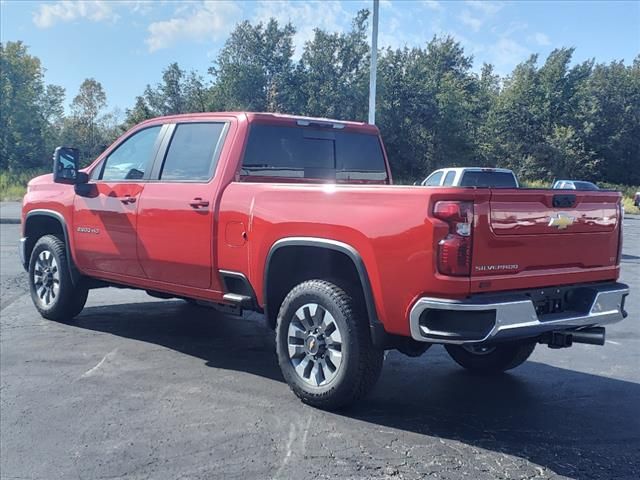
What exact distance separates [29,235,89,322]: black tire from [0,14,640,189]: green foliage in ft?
107

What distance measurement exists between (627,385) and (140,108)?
45897 mm

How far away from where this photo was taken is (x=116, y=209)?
6.12 metres

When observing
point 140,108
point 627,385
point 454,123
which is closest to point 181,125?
point 627,385

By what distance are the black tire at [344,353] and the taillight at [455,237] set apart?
0.81m

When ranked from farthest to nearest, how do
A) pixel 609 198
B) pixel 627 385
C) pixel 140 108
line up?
1. pixel 140 108
2. pixel 627 385
3. pixel 609 198

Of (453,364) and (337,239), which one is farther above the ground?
(337,239)

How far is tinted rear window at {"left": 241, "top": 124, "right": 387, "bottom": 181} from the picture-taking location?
5.48 m

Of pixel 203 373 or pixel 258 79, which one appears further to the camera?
pixel 258 79

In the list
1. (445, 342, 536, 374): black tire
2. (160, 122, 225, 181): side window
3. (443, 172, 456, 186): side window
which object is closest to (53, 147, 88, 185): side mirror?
(160, 122, 225, 181): side window

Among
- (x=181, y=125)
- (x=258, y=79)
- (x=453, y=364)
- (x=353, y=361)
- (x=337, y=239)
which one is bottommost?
(x=453, y=364)

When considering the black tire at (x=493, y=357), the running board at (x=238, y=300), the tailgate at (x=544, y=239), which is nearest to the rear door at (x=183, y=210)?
the running board at (x=238, y=300)

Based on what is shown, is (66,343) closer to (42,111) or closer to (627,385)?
(627,385)

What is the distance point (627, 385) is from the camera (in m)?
5.27

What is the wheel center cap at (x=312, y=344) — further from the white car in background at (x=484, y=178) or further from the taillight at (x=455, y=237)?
the white car in background at (x=484, y=178)
